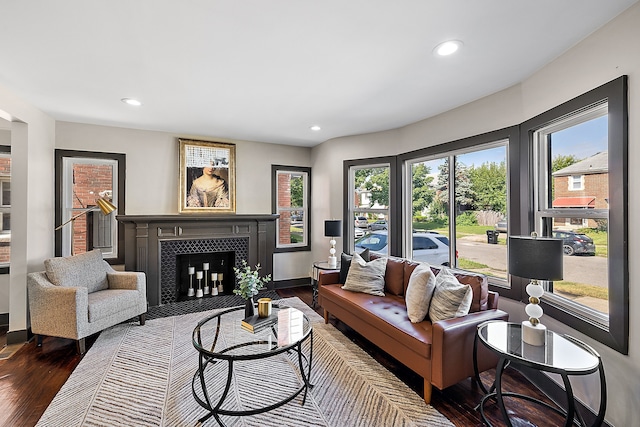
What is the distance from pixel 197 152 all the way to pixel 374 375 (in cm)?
392

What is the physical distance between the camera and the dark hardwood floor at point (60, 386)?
1933 mm

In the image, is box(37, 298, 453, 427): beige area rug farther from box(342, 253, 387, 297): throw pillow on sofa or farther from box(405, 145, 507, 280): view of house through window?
box(405, 145, 507, 280): view of house through window

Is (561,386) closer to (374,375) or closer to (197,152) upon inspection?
(374,375)

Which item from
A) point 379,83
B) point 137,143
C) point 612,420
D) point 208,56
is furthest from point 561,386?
point 137,143

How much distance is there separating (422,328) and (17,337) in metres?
4.10

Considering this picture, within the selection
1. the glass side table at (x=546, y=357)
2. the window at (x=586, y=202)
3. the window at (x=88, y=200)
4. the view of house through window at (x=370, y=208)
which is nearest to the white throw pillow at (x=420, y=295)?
the glass side table at (x=546, y=357)

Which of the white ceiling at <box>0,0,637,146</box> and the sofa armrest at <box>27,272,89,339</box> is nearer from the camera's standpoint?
the white ceiling at <box>0,0,637,146</box>

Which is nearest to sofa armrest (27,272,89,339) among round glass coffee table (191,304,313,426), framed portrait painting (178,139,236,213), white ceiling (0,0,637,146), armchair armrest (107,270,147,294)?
armchair armrest (107,270,147,294)

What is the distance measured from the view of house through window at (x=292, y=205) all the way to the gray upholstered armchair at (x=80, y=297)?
2.36 m

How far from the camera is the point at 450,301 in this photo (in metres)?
2.33

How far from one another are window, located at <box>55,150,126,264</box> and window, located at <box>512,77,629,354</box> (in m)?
4.92

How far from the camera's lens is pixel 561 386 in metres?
2.06

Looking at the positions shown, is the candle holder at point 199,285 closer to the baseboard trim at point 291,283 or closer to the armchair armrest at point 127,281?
the armchair armrest at point 127,281

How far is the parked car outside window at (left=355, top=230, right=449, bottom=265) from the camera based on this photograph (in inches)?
143
